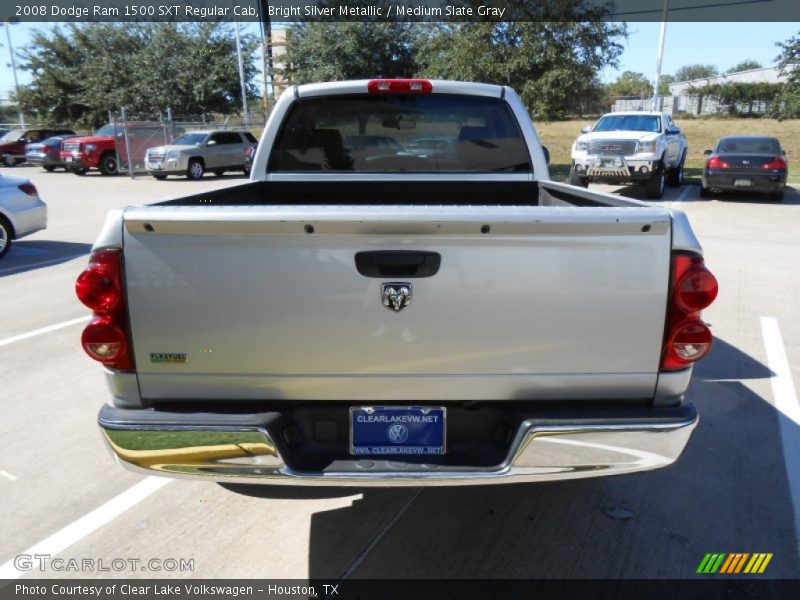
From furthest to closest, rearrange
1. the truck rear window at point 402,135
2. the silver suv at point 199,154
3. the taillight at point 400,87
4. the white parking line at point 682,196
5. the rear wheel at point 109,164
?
the rear wheel at point 109,164
the silver suv at point 199,154
the white parking line at point 682,196
the truck rear window at point 402,135
the taillight at point 400,87

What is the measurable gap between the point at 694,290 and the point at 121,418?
220cm

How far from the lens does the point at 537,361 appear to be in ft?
7.97

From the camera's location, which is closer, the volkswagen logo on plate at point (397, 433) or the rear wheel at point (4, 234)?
the volkswagen logo on plate at point (397, 433)

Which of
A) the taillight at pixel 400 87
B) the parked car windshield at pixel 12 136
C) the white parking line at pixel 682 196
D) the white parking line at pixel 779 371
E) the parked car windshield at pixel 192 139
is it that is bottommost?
the white parking line at pixel 682 196

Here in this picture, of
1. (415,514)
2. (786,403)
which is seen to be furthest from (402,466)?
(786,403)

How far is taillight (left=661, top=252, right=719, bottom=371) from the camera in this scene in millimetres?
2375

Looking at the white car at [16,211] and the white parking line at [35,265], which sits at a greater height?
the white car at [16,211]

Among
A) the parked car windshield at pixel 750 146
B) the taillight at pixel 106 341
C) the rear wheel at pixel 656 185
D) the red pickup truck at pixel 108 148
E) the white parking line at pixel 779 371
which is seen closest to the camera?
the taillight at pixel 106 341

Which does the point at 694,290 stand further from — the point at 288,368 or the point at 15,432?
the point at 15,432

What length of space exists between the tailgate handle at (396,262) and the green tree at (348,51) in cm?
2744

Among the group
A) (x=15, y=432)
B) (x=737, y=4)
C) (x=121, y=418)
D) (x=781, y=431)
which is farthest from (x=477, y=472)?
(x=737, y=4)

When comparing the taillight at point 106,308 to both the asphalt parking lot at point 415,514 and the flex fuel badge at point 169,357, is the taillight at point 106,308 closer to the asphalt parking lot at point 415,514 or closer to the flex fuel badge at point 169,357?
the flex fuel badge at point 169,357

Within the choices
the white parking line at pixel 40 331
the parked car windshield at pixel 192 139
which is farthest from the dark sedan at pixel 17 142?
the white parking line at pixel 40 331

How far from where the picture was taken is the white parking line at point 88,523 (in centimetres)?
292
